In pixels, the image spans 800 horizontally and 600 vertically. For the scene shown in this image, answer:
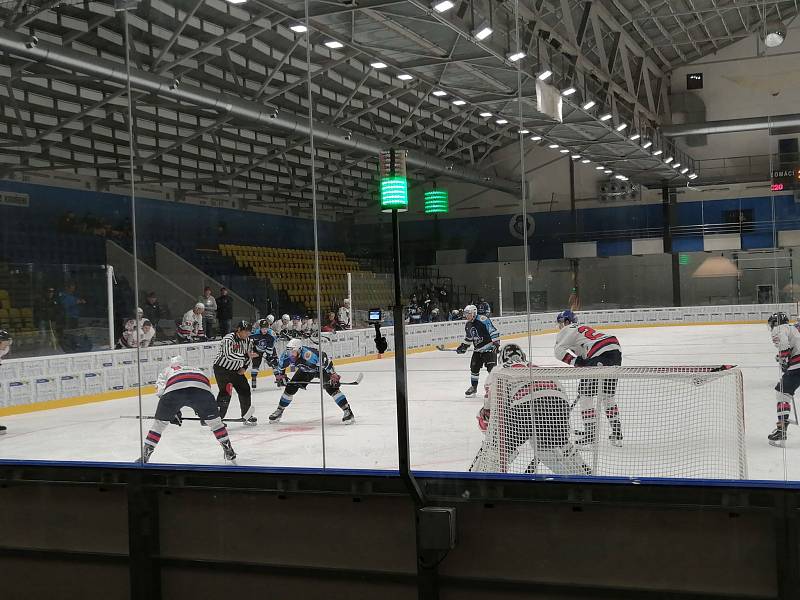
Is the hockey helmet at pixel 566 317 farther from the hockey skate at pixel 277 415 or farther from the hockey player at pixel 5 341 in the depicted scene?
the hockey player at pixel 5 341

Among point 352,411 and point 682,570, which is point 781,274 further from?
point 352,411

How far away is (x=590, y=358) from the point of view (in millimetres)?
5363

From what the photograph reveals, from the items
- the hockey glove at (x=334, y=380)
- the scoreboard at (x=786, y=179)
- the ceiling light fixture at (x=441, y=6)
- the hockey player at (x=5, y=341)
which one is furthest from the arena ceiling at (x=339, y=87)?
the hockey player at (x=5, y=341)

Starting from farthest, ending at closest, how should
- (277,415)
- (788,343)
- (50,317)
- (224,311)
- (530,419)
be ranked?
(50,317) → (277,415) → (224,311) → (530,419) → (788,343)

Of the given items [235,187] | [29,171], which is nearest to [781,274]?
[235,187]

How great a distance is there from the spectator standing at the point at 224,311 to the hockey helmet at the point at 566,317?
2.06 meters

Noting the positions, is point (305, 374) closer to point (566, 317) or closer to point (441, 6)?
point (566, 317)

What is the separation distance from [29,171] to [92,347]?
156 centimetres

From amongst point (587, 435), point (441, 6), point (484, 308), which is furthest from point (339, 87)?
point (441, 6)

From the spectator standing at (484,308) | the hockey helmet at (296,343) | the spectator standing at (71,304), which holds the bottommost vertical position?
the hockey helmet at (296,343)

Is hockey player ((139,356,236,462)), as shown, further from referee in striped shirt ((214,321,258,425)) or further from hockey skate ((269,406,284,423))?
hockey skate ((269,406,284,423))

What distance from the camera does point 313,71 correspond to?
4.61 meters

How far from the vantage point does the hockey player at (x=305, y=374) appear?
5.12 meters

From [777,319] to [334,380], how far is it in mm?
2864
